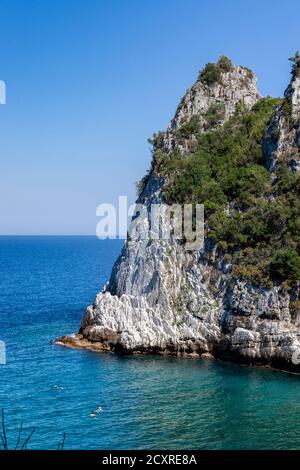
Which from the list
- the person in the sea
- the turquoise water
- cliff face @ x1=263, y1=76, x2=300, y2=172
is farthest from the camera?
cliff face @ x1=263, y1=76, x2=300, y2=172

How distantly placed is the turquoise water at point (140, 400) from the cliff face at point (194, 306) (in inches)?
67.1

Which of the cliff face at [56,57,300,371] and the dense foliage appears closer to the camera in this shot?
the cliff face at [56,57,300,371]

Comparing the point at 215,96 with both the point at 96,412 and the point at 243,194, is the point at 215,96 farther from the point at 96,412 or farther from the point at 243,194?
the point at 96,412

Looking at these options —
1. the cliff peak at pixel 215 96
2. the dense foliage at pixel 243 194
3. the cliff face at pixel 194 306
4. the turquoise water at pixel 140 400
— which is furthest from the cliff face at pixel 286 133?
the turquoise water at pixel 140 400

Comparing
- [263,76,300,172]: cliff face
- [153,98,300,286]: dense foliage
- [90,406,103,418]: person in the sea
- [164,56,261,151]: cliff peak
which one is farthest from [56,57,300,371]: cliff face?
[90,406,103,418]: person in the sea

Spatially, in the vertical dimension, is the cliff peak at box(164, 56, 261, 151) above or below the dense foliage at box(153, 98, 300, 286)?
above

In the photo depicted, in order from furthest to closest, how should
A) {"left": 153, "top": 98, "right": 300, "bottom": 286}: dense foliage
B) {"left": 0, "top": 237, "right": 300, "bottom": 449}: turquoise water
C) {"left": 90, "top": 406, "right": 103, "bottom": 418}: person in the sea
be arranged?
{"left": 153, "top": 98, "right": 300, "bottom": 286}: dense foliage < {"left": 90, "top": 406, "right": 103, "bottom": 418}: person in the sea < {"left": 0, "top": 237, "right": 300, "bottom": 449}: turquoise water

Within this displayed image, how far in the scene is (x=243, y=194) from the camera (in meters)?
48.9

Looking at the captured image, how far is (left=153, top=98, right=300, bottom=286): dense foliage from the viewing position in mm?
44344

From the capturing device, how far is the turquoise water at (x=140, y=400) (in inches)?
1111

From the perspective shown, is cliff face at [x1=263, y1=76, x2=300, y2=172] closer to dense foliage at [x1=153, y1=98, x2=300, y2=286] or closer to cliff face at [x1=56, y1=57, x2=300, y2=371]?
cliff face at [x1=56, y1=57, x2=300, y2=371]

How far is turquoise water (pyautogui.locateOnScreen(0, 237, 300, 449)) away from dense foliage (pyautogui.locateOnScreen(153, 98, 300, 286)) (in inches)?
374

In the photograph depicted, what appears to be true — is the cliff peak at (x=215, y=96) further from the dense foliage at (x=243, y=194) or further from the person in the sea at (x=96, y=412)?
the person in the sea at (x=96, y=412)
